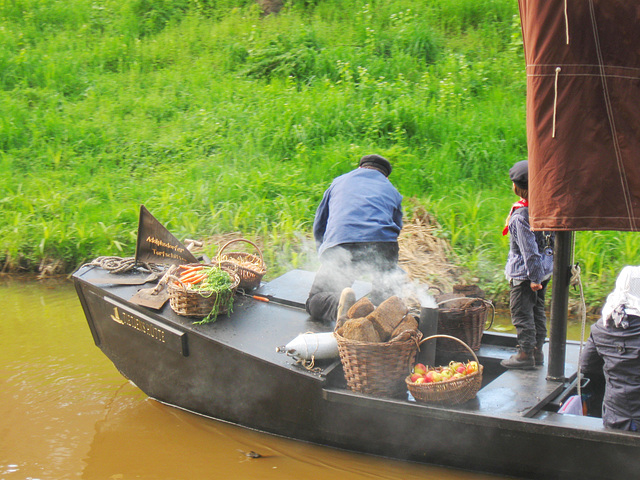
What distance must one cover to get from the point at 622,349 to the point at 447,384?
0.96 metres

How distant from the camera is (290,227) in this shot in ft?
25.6

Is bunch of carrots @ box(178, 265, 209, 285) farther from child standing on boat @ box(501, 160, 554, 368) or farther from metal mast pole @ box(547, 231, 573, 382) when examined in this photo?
metal mast pole @ box(547, 231, 573, 382)

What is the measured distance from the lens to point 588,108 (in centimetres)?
357

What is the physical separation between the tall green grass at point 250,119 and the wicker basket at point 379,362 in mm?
3304

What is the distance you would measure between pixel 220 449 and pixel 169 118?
7.62 metres

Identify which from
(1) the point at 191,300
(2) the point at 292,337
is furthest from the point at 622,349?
→ (1) the point at 191,300

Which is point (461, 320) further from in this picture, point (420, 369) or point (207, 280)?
point (207, 280)

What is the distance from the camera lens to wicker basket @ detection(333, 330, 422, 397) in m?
3.80

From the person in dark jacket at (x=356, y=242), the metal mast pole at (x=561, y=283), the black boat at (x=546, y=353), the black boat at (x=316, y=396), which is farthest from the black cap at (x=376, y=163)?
the metal mast pole at (x=561, y=283)

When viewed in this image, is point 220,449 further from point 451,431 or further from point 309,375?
point 451,431

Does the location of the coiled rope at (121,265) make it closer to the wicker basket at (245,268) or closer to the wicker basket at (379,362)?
the wicker basket at (245,268)

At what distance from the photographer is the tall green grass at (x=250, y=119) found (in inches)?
322

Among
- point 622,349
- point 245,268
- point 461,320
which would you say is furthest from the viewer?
point 245,268

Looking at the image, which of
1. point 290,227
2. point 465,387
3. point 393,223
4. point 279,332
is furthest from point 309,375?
point 290,227
